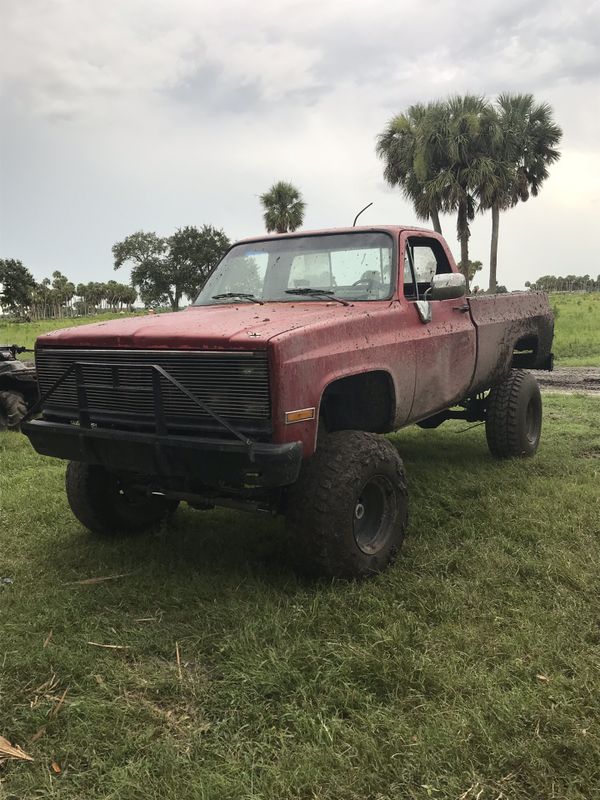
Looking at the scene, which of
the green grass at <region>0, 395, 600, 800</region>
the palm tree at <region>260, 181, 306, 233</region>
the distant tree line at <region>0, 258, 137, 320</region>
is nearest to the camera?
the green grass at <region>0, 395, 600, 800</region>

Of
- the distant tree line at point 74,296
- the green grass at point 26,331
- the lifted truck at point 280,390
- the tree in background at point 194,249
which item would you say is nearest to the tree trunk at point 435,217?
the green grass at point 26,331

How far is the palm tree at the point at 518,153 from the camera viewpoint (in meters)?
27.7

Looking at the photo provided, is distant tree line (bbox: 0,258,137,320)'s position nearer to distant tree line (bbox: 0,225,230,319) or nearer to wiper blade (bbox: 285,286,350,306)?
distant tree line (bbox: 0,225,230,319)

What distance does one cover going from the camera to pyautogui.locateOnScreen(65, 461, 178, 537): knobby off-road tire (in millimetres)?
4199

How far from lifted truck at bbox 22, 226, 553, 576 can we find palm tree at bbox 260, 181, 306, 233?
31.2 metres

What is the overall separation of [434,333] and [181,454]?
2.12 metres

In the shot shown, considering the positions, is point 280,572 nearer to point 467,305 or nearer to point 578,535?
point 578,535

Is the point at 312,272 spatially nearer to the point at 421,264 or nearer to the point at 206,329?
the point at 421,264

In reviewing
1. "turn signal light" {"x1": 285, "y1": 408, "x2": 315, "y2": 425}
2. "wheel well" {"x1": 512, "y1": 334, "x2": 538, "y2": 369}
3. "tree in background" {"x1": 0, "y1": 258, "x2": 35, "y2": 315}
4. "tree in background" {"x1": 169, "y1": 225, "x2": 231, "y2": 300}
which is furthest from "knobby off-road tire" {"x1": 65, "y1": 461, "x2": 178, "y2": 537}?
"tree in background" {"x1": 169, "y1": 225, "x2": 231, "y2": 300}

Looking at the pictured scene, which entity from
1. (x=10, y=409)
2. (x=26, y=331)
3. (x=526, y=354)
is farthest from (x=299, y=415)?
(x=26, y=331)

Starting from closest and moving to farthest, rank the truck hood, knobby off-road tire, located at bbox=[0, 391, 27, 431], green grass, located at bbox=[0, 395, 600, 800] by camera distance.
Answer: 1. green grass, located at bbox=[0, 395, 600, 800]
2. the truck hood
3. knobby off-road tire, located at bbox=[0, 391, 27, 431]

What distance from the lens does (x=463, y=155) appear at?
27297mm

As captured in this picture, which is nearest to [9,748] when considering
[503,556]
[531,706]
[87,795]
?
[87,795]

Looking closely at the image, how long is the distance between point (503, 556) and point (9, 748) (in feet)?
8.65
